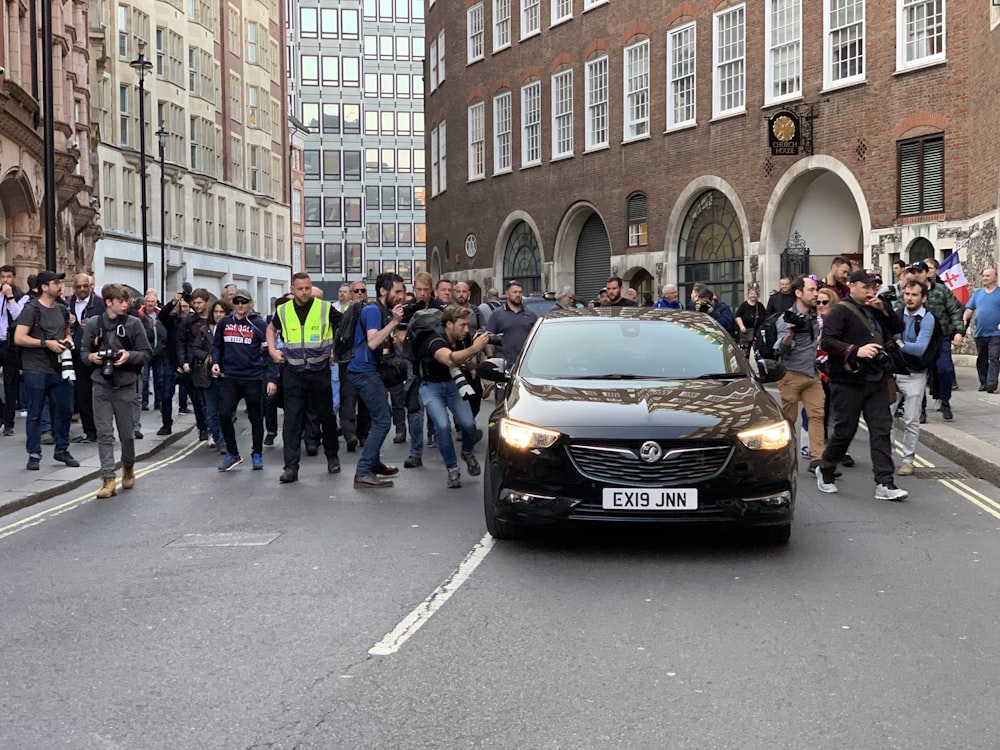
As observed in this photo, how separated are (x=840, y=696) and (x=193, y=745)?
2.41 meters

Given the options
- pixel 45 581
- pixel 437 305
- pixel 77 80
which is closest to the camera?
pixel 45 581

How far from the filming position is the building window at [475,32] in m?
44.3

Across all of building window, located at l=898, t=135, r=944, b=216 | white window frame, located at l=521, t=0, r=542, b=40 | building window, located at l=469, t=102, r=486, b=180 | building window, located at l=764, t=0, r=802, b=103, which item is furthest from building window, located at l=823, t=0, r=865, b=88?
building window, located at l=469, t=102, r=486, b=180

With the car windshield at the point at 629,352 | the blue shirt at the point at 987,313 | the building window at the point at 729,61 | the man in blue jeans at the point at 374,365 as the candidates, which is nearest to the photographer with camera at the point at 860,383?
the car windshield at the point at 629,352

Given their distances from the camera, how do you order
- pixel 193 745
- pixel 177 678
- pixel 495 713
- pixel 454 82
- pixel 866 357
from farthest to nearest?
1. pixel 454 82
2. pixel 866 357
3. pixel 177 678
4. pixel 495 713
5. pixel 193 745

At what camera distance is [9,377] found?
1688 centimetres

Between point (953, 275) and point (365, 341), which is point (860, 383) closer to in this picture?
point (365, 341)

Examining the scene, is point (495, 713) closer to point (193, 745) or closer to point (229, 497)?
point (193, 745)

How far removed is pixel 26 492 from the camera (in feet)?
36.6

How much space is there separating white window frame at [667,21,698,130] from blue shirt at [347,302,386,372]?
22379mm

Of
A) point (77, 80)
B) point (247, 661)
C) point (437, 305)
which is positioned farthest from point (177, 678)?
point (77, 80)

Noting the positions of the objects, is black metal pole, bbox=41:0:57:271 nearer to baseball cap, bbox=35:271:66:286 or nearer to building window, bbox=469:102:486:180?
baseball cap, bbox=35:271:66:286

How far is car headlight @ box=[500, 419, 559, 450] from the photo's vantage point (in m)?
7.75

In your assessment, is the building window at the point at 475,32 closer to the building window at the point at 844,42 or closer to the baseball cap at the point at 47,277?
the building window at the point at 844,42
